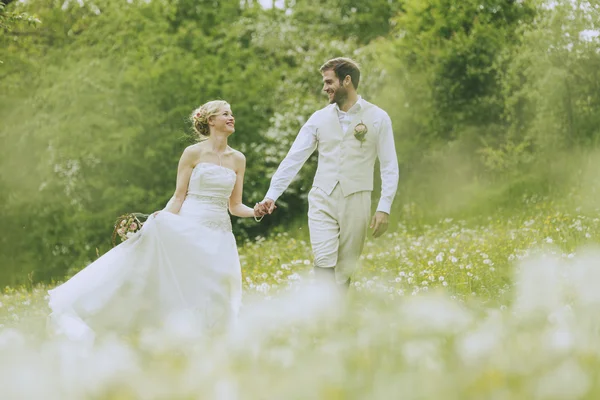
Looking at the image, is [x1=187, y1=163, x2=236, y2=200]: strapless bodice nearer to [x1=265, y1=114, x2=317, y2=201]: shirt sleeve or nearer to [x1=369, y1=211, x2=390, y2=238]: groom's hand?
[x1=265, y1=114, x2=317, y2=201]: shirt sleeve

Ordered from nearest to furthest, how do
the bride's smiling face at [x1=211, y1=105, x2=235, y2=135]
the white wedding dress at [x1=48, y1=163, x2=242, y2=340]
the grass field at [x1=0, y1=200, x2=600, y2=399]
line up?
the grass field at [x1=0, y1=200, x2=600, y2=399], the white wedding dress at [x1=48, y1=163, x2=242, y2=340], the bride's smiling face at [x1=211, y1=105, x2=235, y2=135]

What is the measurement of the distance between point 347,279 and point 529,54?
36.2 ft

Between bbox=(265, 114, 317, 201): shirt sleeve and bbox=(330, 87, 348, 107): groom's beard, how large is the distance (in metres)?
0.24

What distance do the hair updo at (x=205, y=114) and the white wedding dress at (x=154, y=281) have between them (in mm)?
807

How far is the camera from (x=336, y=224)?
7508 millimetres

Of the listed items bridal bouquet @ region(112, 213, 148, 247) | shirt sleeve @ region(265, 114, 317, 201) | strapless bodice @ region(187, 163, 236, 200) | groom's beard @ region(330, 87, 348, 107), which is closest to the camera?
groom's beard @ region(330, 87, 348, 107)

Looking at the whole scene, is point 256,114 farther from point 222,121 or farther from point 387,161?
point 387,161

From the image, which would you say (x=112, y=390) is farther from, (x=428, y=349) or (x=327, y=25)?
(x=327, y=25)

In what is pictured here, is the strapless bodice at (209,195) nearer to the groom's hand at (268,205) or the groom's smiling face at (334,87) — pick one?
the groom's hand at (268,205)

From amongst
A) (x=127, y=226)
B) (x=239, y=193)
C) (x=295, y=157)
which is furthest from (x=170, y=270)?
(x=295, y=157)

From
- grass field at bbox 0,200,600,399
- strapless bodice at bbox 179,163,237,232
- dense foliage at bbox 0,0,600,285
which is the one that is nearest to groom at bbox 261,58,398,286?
strapless bodice at bbox 179,163,237,232

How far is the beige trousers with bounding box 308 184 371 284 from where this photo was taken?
744cm

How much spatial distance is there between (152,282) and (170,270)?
0.17 meters

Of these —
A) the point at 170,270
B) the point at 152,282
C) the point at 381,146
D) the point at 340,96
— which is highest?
the point at 340,96
